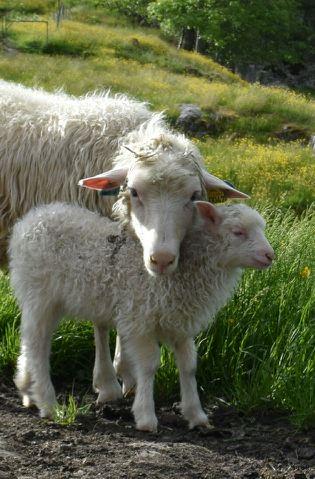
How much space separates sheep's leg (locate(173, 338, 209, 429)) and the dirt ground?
0.08m

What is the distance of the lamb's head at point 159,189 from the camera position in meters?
4.38

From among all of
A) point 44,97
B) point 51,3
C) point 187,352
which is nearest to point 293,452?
point 187,352

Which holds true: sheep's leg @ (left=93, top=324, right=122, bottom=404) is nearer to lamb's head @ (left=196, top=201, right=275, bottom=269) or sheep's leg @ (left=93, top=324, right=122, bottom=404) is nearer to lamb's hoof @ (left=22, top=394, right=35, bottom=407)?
lamb's hoof @ (left=22, top=394, right=35, bottom=407)

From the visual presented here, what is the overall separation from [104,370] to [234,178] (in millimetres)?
10713

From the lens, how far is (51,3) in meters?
48.8

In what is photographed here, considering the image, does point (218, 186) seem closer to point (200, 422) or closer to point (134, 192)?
point (134, 192)

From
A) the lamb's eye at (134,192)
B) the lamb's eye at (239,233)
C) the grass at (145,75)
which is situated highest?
the lamb's eye at (134,192)

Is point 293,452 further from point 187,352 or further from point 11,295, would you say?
point 11,295

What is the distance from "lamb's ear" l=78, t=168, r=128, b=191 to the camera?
4961 mm

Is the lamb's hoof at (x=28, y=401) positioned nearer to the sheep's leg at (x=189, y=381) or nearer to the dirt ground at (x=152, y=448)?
the dirt ground at (x=152, y=448)

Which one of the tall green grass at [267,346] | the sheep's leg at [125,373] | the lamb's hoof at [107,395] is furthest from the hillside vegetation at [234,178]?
the lamb's hoof at [107,395]

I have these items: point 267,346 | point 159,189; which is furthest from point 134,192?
point 267,346

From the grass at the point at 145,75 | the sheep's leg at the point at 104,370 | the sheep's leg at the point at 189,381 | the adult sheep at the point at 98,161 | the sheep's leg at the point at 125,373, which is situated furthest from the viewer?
the grass at the point at 145,75

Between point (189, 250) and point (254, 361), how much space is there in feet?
3.86
